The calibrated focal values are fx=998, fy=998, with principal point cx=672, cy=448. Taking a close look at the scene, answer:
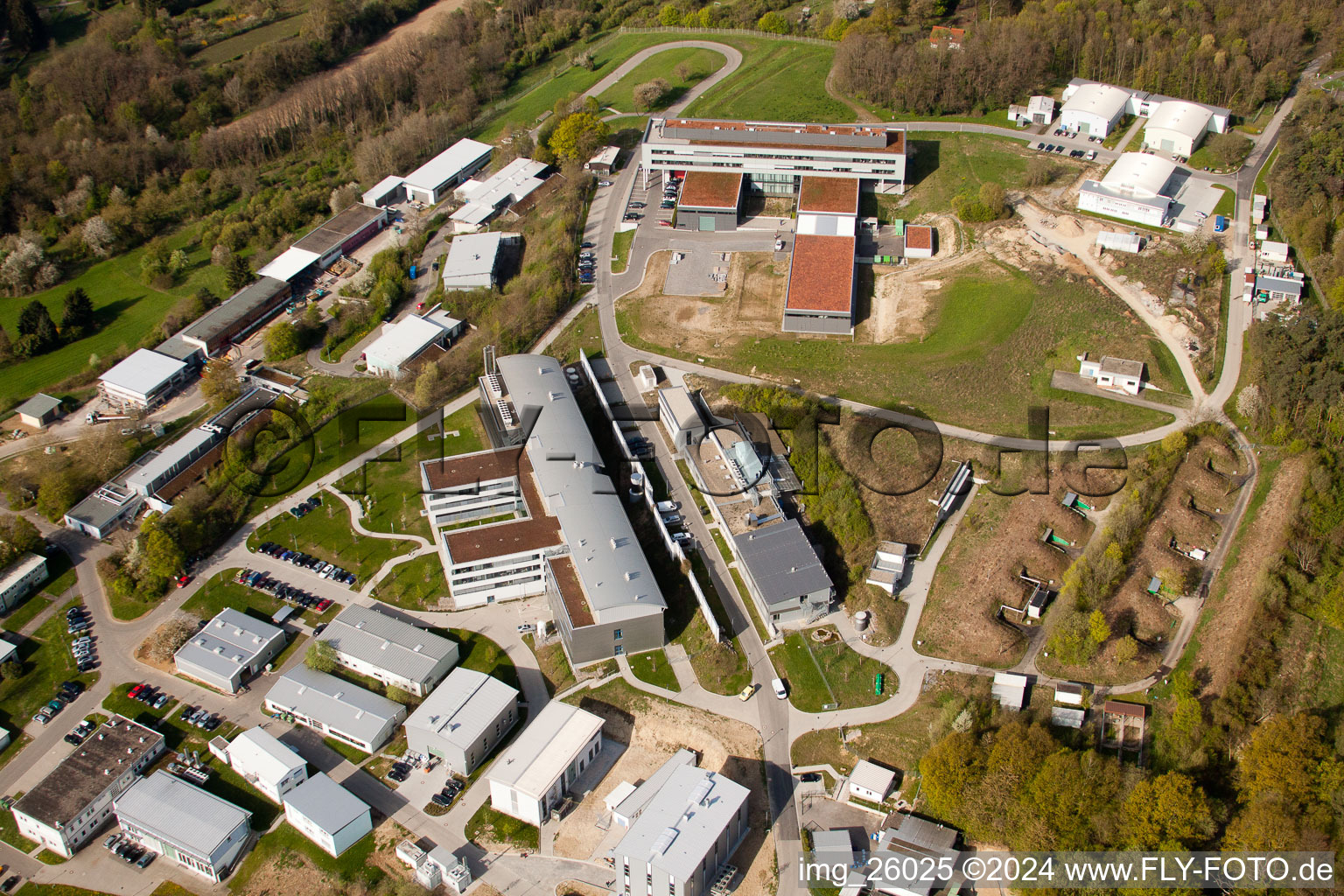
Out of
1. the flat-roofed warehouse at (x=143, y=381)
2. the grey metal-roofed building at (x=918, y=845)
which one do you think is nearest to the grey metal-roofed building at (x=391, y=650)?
the grey metal-roofed building at (x=918, y=845)

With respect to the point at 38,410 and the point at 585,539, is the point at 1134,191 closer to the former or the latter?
the point at 585,539

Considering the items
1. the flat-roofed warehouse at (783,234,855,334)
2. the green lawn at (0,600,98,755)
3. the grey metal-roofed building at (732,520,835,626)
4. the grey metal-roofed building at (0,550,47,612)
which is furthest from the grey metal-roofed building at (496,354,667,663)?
the grey metal-roofed building at (0,550,47,612)

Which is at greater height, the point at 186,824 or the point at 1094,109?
the point at 1094,109

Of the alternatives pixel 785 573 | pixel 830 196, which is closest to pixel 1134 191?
pixel 830 196

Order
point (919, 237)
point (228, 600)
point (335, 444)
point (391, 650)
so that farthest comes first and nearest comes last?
point (919, 237), point (335, 444), point (228, 600), point (391, 650)

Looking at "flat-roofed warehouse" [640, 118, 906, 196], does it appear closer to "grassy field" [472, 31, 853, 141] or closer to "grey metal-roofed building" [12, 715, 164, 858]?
"grassy field" [472, 31, 853, 141]

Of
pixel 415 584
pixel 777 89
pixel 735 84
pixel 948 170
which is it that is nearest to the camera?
pixel 415 584
